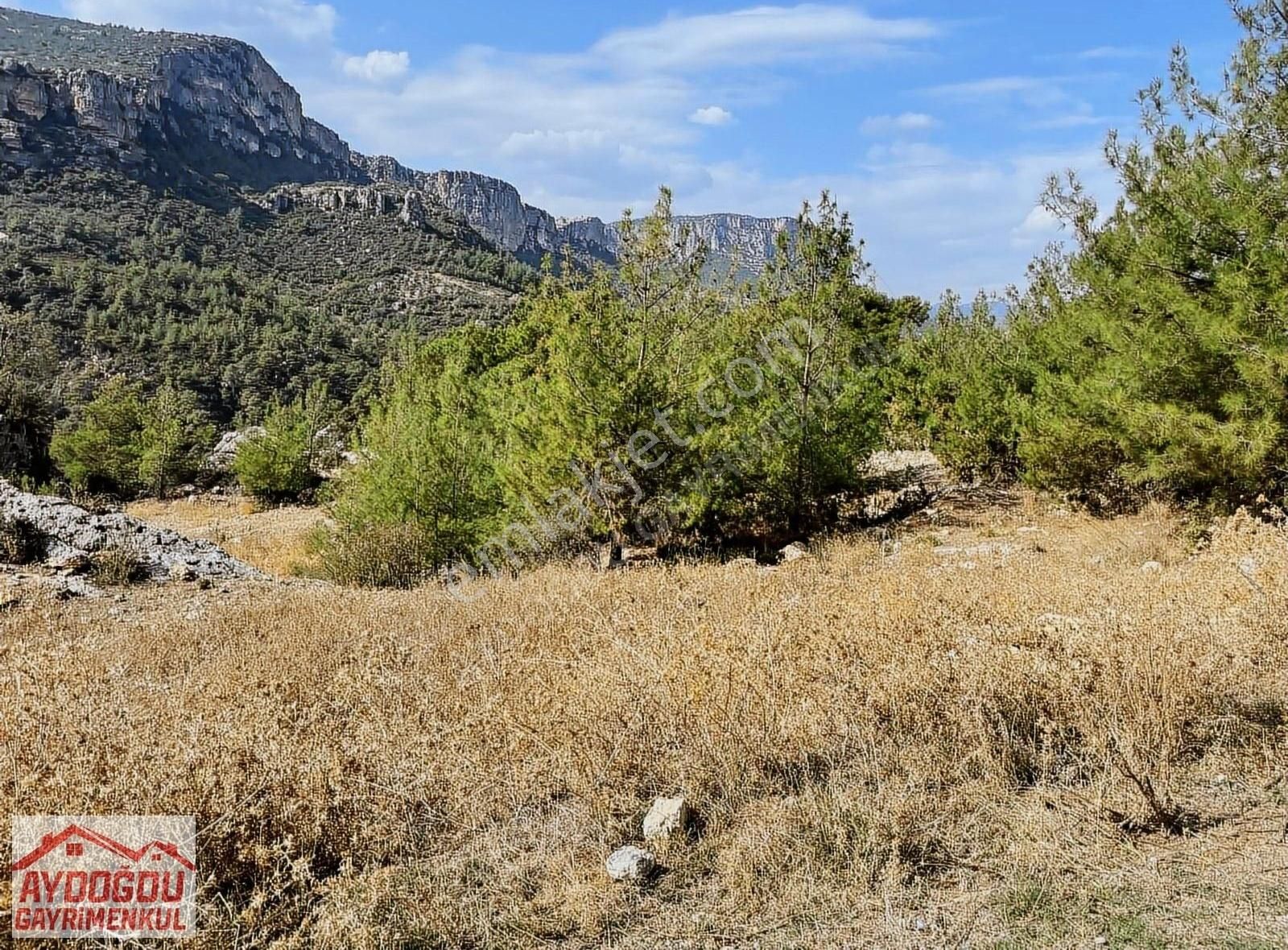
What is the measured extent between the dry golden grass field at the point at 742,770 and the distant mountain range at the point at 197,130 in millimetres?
49398

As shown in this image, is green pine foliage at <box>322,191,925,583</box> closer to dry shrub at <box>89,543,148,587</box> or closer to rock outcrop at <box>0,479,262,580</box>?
rock outcrop at <box>0,479,262,580</box>

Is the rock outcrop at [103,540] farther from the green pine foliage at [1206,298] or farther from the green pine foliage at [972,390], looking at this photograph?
the green pine foliage at [972,390]

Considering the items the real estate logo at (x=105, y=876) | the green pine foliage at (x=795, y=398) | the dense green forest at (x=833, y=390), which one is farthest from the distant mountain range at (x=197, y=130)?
the real estate logo at (x=105, y=876)

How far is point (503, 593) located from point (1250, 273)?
794cm

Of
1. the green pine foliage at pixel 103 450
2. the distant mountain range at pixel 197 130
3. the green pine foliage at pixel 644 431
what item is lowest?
the green pine foliage at pixel 103 450

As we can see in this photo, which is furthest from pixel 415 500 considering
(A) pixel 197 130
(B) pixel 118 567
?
(A) pixel 197 130

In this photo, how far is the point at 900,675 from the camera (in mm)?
3809

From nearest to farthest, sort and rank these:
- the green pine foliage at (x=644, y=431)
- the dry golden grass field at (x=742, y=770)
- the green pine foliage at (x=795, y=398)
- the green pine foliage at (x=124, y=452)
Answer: the dry golden grass field at (x=742, y=770), the green pine foliage at (x=644, y=431), the green pine foliage at (x=795, y=398), the green pine foliage at (x=124, y=452)

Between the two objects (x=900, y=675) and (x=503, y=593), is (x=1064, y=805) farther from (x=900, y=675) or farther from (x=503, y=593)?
(x=503, y=593)

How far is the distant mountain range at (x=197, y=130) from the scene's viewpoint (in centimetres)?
8200

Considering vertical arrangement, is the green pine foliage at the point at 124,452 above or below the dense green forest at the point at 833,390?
below

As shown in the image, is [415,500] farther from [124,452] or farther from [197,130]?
[197,130]

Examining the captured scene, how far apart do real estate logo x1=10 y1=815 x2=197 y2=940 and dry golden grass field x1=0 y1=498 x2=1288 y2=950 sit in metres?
0.08

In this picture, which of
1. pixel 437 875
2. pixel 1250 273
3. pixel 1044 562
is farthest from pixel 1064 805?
pixel 1250 273
